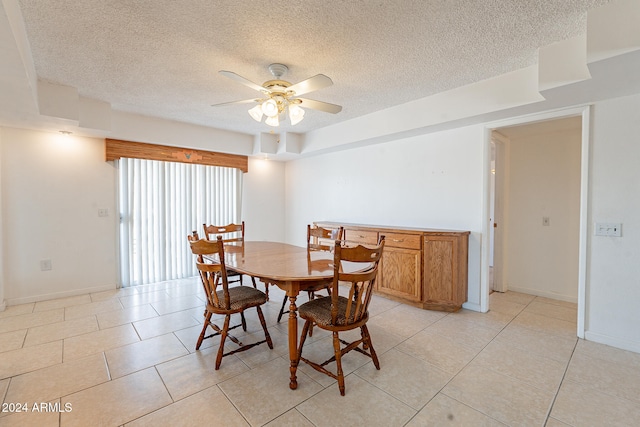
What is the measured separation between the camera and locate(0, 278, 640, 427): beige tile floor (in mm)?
1622

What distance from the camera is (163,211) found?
4.37 m

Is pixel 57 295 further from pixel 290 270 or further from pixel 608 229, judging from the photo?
pixel 608 229

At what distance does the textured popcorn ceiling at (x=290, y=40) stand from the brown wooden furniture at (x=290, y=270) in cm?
168

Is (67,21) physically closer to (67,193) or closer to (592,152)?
(67,193)

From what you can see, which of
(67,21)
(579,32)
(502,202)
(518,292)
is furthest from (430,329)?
(67,21)

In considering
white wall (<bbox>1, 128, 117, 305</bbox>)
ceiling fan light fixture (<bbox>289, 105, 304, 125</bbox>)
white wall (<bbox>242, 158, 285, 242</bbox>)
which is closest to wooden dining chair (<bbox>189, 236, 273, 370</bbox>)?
ceiling fan light fixture (<bbox>289, 105, 304, 125</bbox>)

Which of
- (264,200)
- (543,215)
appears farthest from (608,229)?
(264,200)

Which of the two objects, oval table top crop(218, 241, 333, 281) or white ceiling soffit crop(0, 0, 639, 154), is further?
oval table top crop(218, 241, 333, 281)

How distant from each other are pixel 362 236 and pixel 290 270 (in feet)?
6.32

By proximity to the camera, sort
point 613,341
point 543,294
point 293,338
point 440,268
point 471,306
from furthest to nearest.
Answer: point 543,294 → point 471,306 → point 440,268 → point 613,341 → point 293,338

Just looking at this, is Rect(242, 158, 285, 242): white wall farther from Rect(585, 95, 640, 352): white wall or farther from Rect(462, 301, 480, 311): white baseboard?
Rect(585, 95, 640, 352): white wall

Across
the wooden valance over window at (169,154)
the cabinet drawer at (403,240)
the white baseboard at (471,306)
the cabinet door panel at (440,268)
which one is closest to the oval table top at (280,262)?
the cabinet drawer at (403,240)

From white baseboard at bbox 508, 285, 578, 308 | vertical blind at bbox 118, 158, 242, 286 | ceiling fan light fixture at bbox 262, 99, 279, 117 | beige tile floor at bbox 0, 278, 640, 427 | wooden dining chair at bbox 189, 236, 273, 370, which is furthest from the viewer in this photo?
vertical blind at bbox 118, 158, 242, 286

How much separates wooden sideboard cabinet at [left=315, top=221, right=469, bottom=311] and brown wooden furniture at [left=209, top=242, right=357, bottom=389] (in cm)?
116
